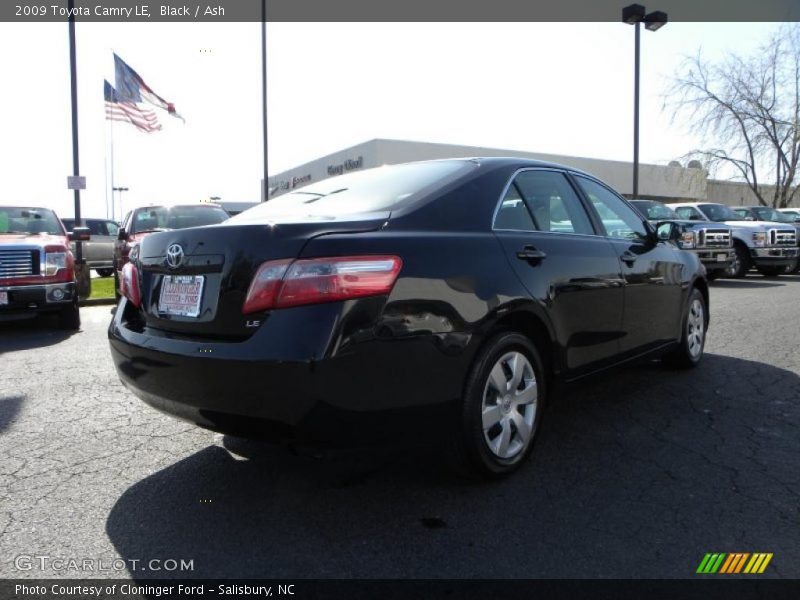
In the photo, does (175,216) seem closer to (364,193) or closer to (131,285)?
(131,285)

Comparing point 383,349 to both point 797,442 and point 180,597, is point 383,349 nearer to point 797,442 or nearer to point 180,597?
point 180,597

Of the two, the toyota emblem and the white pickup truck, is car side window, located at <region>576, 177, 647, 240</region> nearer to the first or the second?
the toyota emblem

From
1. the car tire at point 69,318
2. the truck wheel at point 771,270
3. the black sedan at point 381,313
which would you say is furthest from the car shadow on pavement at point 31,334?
the truck wheel at point 771,270

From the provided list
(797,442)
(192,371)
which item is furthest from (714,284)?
(192,371)

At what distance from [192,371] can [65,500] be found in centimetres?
101

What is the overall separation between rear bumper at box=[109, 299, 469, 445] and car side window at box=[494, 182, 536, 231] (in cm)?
83

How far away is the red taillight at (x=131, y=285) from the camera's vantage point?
3111 millimetres

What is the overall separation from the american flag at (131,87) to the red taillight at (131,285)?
1493 cm

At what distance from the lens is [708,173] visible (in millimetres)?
36688

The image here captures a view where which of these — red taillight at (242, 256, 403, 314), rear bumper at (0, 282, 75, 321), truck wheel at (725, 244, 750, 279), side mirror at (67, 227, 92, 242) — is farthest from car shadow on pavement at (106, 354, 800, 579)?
truck wheel at (725, 244, 750, 279)

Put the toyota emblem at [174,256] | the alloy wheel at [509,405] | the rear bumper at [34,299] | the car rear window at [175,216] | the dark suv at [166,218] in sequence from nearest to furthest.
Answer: the toyota emblem at [174,256] < the alloy wheel at [509,405] < the rear bumper at [34,299] < the dark suv at [166,218] < the car rear window at [175,216]

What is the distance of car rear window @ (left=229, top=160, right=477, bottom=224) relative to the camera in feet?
9.69

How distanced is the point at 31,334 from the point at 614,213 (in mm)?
7021

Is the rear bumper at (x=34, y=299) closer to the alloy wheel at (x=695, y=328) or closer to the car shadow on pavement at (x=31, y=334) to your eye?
the car shadow on pavement at (x=31, y=334)
